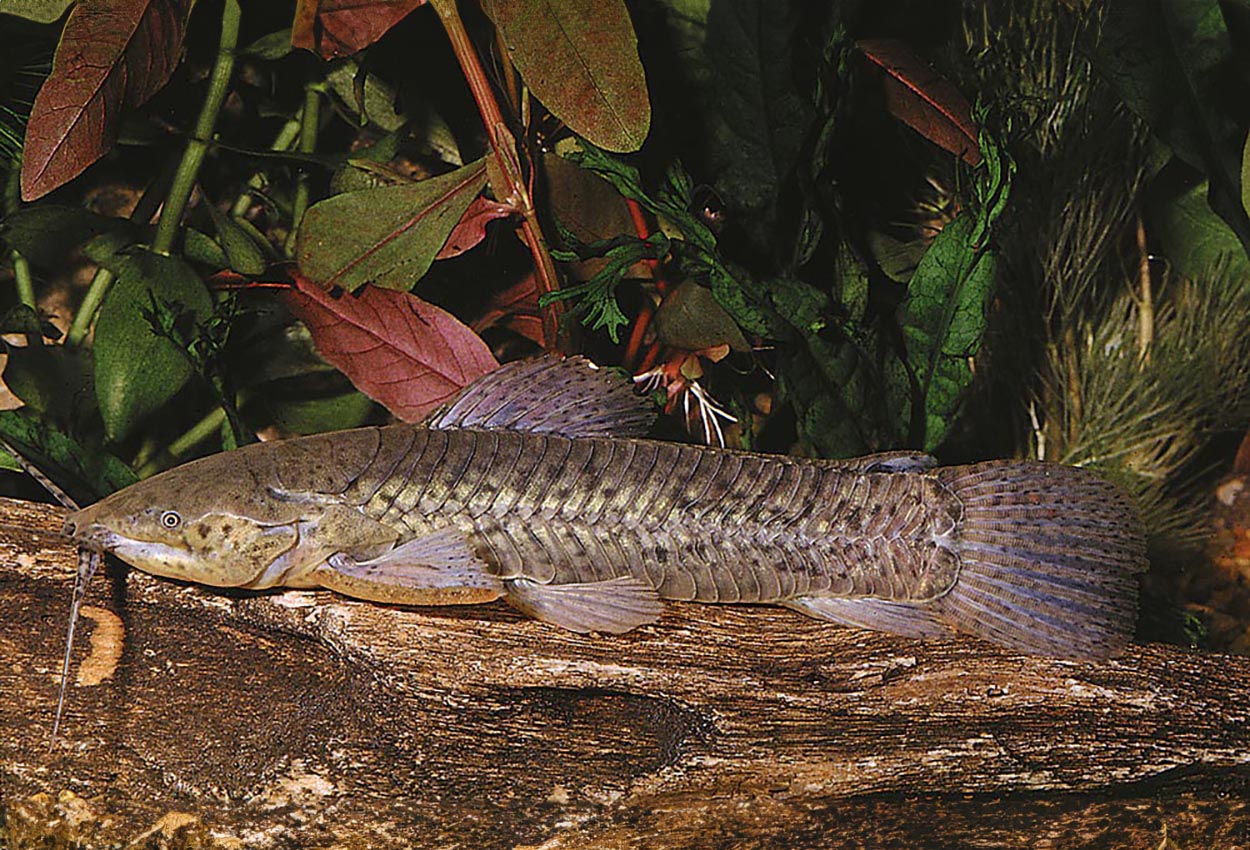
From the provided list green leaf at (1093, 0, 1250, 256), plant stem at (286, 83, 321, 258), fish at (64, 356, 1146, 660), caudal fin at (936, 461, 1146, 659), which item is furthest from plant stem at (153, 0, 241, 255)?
green leaf at (1093, 0, 1250, 256)

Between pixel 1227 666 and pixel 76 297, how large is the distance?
390 centimetres

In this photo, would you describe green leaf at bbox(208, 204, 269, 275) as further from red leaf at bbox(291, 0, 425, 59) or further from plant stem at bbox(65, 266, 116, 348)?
red leaf at bbox(291, 0, 425, 59)

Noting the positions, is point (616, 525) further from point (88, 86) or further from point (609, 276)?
point (88, 86)

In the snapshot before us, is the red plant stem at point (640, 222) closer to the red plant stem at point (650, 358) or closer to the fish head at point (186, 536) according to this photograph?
the red plant stem at point (650, 358)

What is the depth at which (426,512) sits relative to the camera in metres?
2.39

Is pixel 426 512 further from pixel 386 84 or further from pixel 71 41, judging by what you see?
pixel 386 84

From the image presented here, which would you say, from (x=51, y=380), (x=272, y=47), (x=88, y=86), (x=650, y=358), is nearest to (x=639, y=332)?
(x=650, y=358)

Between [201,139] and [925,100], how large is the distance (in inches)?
86.9

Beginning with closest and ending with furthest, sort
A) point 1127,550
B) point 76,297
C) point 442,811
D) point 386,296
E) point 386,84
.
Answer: point 442,811, point 1127,550, point 386,296, point 386,84, point 76,297

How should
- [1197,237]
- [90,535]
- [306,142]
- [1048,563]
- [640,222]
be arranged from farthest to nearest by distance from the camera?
[1197,237], [306,142], [640,222], [1048,563], [90,535]

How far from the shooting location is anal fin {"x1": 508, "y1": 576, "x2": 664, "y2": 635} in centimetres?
238

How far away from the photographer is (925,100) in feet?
9.96

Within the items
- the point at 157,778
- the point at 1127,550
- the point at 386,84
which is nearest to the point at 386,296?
the point at 386,84

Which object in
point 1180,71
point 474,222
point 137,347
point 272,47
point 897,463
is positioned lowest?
point 897,463
